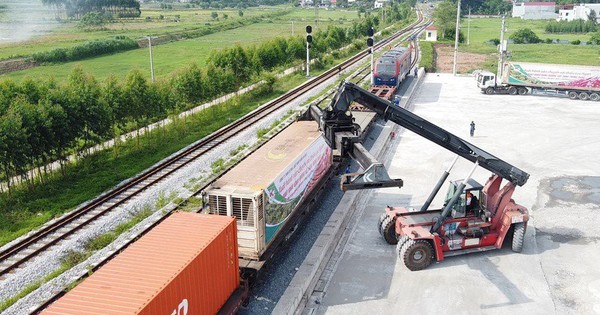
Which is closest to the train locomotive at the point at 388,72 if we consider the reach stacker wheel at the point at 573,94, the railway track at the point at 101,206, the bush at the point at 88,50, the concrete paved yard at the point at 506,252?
the concrete paved yard at the point at 506,252

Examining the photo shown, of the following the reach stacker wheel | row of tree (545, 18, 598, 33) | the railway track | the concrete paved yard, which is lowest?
the concrete paved yard

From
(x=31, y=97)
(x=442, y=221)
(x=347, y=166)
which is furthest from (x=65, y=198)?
(x=442, y=221)

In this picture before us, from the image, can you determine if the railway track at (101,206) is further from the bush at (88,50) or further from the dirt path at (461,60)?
the bush at (88,50)

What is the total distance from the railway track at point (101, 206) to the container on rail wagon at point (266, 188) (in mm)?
6677

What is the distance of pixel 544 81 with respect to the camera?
4228 centimetres

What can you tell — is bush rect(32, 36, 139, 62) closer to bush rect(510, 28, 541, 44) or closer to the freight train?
the freight train

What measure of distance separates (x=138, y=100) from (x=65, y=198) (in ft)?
25.0

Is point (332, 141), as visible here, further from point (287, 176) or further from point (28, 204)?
point (28, 204)

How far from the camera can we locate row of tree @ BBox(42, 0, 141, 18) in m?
52.0

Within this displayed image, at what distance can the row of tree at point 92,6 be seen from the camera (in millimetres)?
52028

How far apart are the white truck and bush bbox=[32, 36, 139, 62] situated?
158ft

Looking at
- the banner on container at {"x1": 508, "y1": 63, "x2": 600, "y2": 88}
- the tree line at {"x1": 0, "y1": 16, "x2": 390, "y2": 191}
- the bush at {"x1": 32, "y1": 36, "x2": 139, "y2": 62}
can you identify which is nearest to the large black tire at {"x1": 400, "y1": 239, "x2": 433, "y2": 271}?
the tree line at {"x1": 0, "y1": 16, "x2": 390, "y2": 191}

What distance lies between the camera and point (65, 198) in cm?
2112

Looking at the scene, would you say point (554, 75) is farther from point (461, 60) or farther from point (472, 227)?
point (472, 227)
